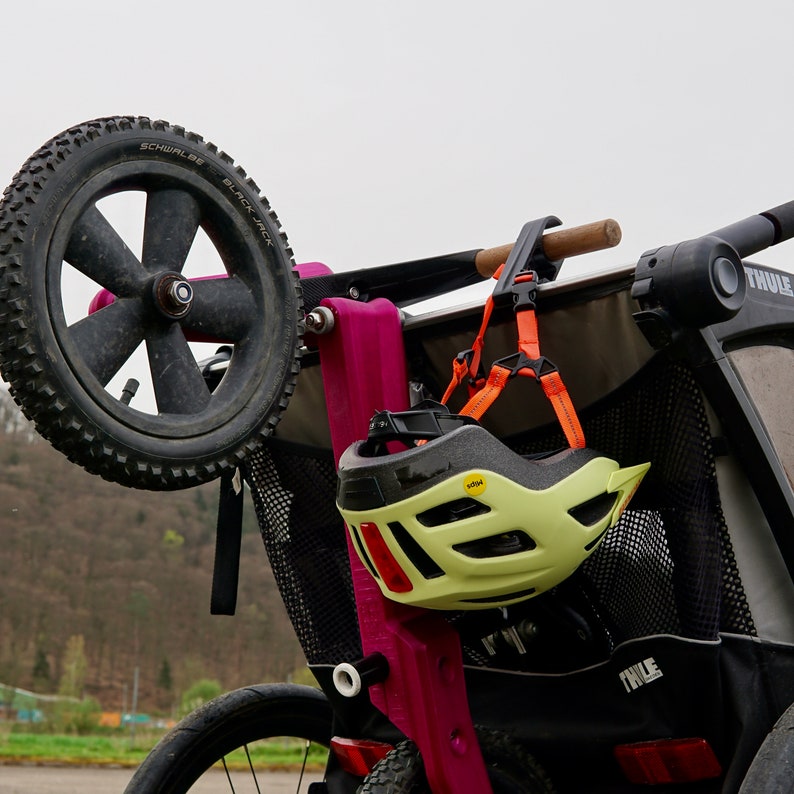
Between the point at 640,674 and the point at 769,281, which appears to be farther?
the point at 769,281

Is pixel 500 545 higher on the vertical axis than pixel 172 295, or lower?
lower

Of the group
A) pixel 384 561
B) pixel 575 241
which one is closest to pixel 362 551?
pixel 384 561

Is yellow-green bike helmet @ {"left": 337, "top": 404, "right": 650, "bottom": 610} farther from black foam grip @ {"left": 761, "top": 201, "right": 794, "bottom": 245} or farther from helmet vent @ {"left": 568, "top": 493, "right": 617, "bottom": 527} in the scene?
black foam grip @ {"left": 761, "top": 201, "right": 794, "bottom": 245}

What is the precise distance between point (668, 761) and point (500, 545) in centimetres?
61

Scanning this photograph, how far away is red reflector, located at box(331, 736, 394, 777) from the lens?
246 centimetres

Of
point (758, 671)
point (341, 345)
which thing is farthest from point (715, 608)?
point (341, 345)

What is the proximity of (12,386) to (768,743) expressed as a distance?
1.41 meters

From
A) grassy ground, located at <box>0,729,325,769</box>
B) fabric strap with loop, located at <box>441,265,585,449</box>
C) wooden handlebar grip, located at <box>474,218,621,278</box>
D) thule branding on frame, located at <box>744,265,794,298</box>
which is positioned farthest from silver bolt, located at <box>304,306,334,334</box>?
grassy ground, located at <box>0,729,325,769</box>

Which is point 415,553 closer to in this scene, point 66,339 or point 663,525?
point 663,525

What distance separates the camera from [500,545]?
1823mm

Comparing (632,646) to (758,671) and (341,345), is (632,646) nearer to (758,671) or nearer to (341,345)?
(758,671)

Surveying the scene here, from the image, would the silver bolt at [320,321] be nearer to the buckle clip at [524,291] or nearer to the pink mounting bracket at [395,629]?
the pink mounting bracket at [395,629]

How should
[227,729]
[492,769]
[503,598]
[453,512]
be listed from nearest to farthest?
[453,512]
[503,598]
[492,769]
[227,729]

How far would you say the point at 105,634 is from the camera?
27.9 metres
